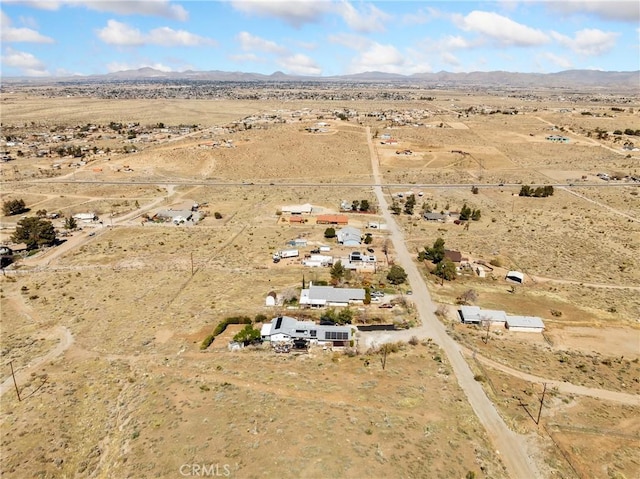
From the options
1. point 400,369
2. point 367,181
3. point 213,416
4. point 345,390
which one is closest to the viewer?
point 213,416

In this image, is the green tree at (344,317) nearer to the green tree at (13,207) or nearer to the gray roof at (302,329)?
the gray roof at (302,329)

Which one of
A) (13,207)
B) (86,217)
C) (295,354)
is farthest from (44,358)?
(13,207)

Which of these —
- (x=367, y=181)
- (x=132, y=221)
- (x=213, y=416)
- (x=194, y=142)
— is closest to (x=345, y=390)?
(x=213, y=416)

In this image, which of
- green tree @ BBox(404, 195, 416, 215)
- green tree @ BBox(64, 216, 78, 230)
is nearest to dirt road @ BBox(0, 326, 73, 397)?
green tree @ BBox(64, 216, 78, 230)

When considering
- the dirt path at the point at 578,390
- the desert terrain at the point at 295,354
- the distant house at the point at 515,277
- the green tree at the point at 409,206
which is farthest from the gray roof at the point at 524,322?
the green tree at the point at 409,206

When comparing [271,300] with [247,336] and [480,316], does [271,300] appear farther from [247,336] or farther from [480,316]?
[480,316]

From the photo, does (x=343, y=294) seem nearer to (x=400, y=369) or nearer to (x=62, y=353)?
(x=400, y=369)

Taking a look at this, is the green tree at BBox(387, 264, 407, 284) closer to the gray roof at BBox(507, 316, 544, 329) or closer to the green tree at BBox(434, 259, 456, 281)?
the green tree at BBox(434, 259, 456, 281)
